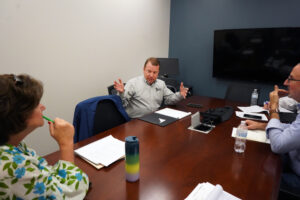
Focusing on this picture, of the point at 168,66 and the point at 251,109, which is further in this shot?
the point at 168,66

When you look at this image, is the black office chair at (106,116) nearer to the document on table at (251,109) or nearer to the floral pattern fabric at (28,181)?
the floral pattern fabric at (28,181)

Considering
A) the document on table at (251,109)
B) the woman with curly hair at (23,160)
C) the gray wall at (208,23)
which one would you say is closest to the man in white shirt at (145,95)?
the document on table at (251,109)

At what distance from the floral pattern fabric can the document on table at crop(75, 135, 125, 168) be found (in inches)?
11.3

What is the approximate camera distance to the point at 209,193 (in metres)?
0.84

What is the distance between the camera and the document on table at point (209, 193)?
Answer: 0.82 m

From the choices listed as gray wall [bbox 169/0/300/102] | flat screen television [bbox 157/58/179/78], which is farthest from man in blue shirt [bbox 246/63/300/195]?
flat screen television [bbox 157/58/179/78]

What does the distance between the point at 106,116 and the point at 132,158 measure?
91 cm

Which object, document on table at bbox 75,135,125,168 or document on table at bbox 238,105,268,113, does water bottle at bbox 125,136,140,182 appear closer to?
document on table at bbox 75,135,125,168

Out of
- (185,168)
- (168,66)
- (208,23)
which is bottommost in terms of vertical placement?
(185,168)

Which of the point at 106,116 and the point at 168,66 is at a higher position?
→ the point at 168,66

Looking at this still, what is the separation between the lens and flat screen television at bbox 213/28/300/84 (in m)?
3.24

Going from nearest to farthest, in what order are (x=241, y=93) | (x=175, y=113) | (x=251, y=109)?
(x=175, y=113)
(x=251, y=109)
(x=241, y=93)

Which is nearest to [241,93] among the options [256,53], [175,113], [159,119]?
[256,53]

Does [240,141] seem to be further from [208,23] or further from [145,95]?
[208,23]
